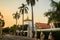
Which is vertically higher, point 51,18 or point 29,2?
point 29,2

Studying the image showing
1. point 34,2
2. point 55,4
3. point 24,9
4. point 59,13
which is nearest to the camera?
point 59,13

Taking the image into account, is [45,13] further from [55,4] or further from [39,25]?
[39,25]

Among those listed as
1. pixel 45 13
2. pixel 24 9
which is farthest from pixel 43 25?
pixel 45 13

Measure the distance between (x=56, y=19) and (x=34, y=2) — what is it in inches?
608

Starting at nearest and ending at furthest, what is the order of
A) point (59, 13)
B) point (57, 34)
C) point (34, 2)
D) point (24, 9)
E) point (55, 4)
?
1. point (57, 34)
2. point (59, 13)
3. point (55, 4)
4. point (34, 2)
5. point (24, 9)

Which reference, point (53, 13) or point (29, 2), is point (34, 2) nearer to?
point (29, 2)

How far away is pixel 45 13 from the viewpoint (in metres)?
49.1

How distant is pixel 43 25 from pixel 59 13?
39468mm

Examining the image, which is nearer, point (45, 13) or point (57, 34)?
point (57, 34)

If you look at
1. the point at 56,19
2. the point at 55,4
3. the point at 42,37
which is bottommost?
the point at 42,37

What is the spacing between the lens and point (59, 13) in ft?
146

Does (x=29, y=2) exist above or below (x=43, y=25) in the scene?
above

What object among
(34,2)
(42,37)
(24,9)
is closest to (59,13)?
(42,37)

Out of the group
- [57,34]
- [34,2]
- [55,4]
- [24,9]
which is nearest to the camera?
[57,34]
